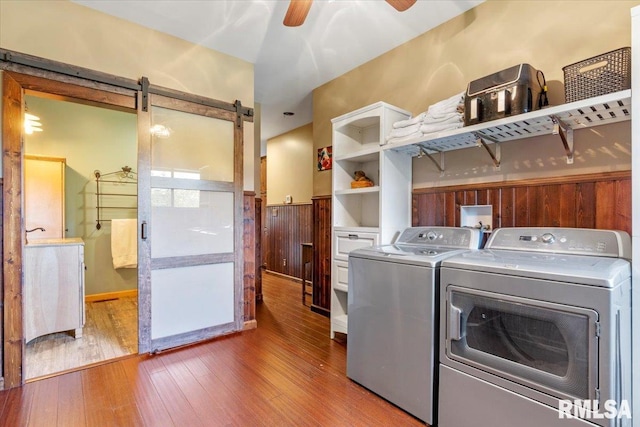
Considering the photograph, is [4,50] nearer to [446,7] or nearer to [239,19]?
[239,19]

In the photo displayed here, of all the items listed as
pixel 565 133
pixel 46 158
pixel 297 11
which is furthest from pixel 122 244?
pixel 565 133

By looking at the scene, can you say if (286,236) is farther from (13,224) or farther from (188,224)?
(13,224)

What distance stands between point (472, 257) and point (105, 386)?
2585mm

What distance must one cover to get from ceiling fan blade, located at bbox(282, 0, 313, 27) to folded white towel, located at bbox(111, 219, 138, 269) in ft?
12.0

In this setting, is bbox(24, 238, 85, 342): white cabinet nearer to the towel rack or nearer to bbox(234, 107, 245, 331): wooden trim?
bbox(234, 107, 245, 331): wooden trim

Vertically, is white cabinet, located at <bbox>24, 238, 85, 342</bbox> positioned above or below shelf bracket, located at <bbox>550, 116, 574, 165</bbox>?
below

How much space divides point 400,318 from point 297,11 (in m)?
2.06

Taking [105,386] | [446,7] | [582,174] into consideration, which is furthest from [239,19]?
[105,386]

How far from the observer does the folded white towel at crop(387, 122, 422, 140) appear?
2.39 m

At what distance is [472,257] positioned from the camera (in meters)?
1.73

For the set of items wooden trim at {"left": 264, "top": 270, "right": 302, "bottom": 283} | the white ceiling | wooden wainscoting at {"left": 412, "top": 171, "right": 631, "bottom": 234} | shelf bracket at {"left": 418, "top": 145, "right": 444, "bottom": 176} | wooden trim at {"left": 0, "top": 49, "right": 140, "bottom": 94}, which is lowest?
wooden trim at {"left": 264, "top": 270, "right": 302, "bottom": 283}

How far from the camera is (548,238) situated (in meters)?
1.84

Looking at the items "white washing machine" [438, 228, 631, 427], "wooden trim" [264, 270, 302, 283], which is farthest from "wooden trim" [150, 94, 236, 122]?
"wooden trim" [264, 270, 302, 283]

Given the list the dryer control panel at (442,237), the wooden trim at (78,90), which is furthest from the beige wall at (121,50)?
the dryer control panel at (442,237)
